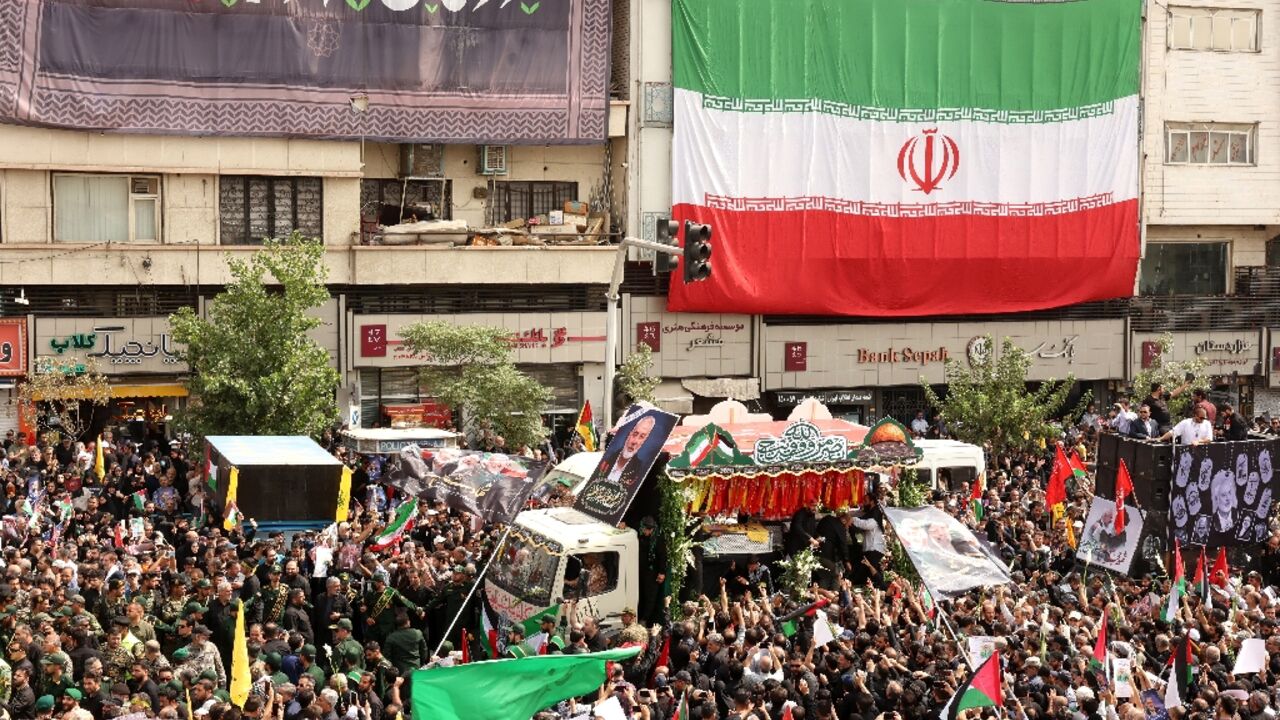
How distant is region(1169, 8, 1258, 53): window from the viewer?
44.1 metres

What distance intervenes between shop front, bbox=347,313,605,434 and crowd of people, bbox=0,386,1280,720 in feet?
44.1

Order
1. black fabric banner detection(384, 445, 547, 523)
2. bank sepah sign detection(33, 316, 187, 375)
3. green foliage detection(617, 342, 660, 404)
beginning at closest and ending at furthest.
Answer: black fabric banner detection(384, 445, 547, 523) < bank sepah sign detection(33, 316, 187, 375) < green foliage detection(617, 342, 660, 404)

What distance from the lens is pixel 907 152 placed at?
4156 centimetres

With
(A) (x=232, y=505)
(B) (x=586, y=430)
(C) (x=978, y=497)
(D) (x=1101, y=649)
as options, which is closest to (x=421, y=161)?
(B) (x=586, y=430)

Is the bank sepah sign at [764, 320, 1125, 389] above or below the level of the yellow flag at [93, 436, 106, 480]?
above

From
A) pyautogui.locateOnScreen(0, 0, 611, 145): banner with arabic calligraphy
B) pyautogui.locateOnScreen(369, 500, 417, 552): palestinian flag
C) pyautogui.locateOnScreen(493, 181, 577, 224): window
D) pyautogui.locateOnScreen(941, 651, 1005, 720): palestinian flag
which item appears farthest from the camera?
pyautogui.locateOnScreen(493, 181, 577, 224): window

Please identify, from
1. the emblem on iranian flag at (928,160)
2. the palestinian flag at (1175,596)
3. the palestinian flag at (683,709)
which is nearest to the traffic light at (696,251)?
the palestinian flag at (1175,596)

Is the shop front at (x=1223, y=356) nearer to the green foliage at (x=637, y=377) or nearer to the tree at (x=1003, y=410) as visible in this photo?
the tree at (x=1003, y=410)

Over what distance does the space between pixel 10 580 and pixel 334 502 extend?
655 centimetres

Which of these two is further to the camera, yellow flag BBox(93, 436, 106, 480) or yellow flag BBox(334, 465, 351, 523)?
yellow flag BBox(93, 436, 106, 480)

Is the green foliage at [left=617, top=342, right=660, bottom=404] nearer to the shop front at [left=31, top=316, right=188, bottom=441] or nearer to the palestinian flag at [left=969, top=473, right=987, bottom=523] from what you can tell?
the shop front at [left=31, top=316, right=188, bottom=441]

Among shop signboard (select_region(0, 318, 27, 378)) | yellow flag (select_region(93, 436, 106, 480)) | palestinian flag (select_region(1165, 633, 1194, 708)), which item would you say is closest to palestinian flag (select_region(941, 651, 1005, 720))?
palestinian flag (select_region(1165, 633, 1194, 708))

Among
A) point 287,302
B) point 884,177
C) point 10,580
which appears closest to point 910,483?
point 10,580

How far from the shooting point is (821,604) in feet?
60.0
